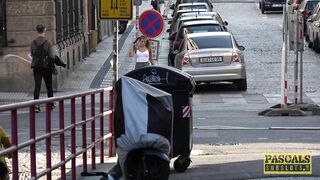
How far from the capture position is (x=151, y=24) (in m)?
19.5

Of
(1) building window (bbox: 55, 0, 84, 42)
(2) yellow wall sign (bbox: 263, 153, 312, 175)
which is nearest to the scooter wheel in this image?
(2) yellow wall sign (bbox: 263, 153, 312, 175)

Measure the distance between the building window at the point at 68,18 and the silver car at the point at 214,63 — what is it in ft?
12.6

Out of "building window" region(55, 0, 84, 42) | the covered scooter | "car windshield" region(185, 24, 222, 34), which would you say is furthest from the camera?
"car windshield" region(185, 24, 222, 34)

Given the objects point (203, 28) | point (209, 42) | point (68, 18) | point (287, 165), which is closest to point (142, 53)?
point (209, 42)

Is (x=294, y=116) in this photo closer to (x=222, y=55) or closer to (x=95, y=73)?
(x=222, y=55)

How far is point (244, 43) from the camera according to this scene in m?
34.6

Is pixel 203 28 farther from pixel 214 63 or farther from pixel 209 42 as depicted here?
pixel 214 63

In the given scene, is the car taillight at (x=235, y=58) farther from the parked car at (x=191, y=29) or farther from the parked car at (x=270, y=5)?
the parked car at (x=270, y=5)

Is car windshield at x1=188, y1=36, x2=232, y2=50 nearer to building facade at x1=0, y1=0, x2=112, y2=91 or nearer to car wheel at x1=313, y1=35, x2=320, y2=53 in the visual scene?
building facade at x1=0, y1=0, x2=112, y2=91

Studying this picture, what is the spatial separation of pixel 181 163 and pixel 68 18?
1729 cm

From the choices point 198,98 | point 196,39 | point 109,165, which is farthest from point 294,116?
point 109,165

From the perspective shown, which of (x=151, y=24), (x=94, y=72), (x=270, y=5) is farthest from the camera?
(x=270, y=5)

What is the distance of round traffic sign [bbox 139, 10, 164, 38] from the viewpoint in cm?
1938

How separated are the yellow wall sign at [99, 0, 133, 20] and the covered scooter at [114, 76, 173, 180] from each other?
2.95m
